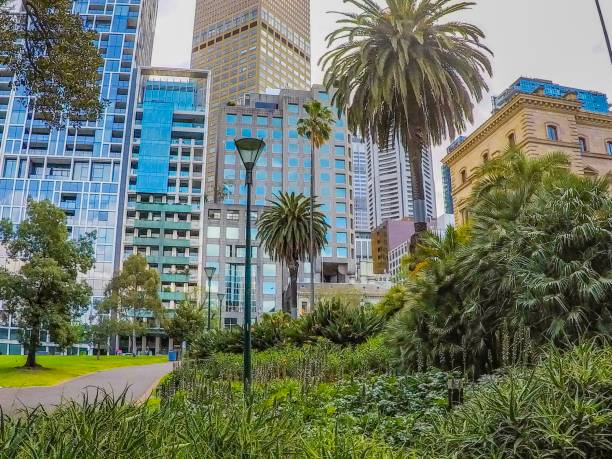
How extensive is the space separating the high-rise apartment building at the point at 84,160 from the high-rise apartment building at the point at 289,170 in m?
19.6

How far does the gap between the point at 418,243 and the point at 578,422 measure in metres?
18.9

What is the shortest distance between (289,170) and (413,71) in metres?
86.5

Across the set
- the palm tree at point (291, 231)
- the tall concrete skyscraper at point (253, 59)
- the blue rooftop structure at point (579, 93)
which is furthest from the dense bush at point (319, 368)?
the tall concrete skyscraper at point (253, 59)

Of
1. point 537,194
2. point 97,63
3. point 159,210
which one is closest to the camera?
point 97,63

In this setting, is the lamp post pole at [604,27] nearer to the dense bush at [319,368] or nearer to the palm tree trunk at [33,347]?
the dense bush at [319,368]

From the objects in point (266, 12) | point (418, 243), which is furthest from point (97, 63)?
point (266, 12)

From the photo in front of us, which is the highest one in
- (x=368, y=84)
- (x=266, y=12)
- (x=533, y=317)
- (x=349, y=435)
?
(x=266, y=12)

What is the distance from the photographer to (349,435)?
548 cm

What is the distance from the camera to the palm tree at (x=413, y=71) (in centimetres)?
2492

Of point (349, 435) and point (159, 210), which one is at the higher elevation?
point (159, 210)

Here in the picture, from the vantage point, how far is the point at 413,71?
82.4 feet

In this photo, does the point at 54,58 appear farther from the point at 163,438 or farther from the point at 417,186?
the point at 417,186

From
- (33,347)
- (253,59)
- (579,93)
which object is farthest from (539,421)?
(253,59)

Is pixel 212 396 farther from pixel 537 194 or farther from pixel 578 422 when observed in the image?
pixel 537 194
